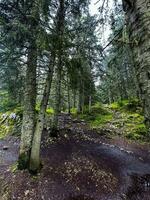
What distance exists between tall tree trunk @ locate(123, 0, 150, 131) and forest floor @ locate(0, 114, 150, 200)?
5.46m

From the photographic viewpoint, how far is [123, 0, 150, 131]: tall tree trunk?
4.16ft

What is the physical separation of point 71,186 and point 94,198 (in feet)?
2.74

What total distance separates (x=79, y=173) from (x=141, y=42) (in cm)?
653

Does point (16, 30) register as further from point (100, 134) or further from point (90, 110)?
point (90, 110)

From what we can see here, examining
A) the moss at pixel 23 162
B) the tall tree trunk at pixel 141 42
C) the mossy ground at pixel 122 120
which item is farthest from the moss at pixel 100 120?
the tall tree trunk at pixel 141 42

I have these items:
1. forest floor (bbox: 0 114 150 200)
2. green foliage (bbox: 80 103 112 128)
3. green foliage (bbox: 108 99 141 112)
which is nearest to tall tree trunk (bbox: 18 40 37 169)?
forest floor (bbox: 0 114 150 200)

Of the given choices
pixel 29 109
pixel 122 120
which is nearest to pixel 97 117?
pixel 122 120

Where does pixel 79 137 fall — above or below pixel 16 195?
above

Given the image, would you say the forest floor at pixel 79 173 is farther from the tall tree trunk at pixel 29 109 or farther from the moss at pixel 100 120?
the moss at pixel 100 120

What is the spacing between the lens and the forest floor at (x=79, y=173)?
240 inches

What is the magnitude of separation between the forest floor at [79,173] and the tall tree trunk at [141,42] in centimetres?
546

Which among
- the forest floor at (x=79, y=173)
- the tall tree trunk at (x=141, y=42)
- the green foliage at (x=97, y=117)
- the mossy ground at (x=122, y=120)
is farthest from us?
the green foliage at (x=97, y=117)

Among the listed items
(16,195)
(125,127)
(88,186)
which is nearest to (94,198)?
(88,186)

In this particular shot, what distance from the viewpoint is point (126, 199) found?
6016mm
